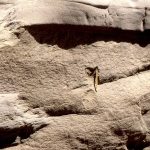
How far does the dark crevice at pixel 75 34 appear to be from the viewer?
A: 3.51ft

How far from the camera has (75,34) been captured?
1.12m

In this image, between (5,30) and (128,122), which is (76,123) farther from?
(5,30)

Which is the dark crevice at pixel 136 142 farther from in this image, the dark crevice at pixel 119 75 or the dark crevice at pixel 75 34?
the dark crevice at pixel 75 34

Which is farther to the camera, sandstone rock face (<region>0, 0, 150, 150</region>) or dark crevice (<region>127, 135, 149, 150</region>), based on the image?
A: dark crevice (<region>127, 135, 149, 150</region>)

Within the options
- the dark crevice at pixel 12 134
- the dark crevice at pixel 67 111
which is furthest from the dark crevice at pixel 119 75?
the dark crevice at pixel 12 134

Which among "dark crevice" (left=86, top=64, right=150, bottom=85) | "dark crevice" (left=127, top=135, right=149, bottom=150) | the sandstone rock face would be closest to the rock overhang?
the sandstone rock face

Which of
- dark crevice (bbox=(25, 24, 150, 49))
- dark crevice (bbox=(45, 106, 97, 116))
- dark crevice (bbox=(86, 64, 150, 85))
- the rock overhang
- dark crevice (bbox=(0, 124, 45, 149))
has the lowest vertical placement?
dark crevice (bbox=(0, 124, 45, 149))

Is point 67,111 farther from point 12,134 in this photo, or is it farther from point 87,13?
point 87,13

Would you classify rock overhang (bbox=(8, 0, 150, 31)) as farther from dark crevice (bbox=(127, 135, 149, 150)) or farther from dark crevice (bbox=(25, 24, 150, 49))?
dark crevice (bbox=(127, 135, 149, 150))

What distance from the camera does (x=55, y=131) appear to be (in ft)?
3.54

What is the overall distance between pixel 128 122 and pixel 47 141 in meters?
0.29

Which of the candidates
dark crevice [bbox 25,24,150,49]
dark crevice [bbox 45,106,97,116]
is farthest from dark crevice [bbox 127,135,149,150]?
dark crevice [bbox 25,24,150,49]

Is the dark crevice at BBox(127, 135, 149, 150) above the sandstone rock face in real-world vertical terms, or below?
below

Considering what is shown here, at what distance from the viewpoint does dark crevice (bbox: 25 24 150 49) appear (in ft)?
3.51
